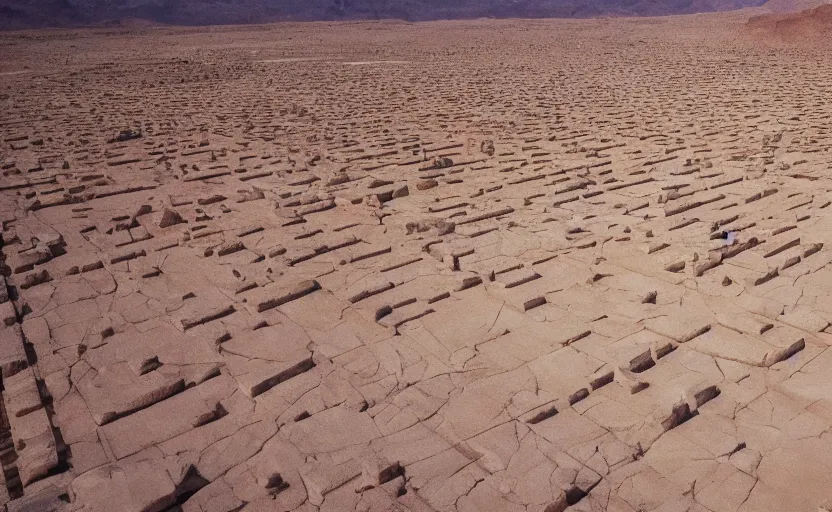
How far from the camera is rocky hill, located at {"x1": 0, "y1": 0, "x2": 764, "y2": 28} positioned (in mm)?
35219

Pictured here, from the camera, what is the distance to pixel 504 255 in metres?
4.61

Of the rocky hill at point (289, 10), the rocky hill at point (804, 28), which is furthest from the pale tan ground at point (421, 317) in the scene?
the rocky hill at point (289, 10)

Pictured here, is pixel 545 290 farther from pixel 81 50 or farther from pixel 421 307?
pixel 81 50

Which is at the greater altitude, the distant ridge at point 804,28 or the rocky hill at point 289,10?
the distant ridge at point 804,28

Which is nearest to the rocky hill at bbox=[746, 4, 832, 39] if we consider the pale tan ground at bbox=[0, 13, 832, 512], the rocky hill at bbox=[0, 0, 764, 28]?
the pale tan ground at bbox=[0, 13, 832, 512]

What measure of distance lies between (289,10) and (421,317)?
42908mm

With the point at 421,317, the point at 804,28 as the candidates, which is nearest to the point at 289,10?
the point at 804,28

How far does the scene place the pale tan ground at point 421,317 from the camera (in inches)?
101

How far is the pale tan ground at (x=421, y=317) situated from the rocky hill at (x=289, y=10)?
31983 mm

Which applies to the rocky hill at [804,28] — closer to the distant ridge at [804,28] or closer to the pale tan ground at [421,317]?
the distant ridge at [804,28]

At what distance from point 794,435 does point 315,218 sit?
378 cm

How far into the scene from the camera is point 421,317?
376 centimetres

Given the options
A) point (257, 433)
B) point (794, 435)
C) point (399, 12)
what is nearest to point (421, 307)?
point (257, 433)

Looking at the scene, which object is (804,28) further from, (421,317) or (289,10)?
(289,10)
